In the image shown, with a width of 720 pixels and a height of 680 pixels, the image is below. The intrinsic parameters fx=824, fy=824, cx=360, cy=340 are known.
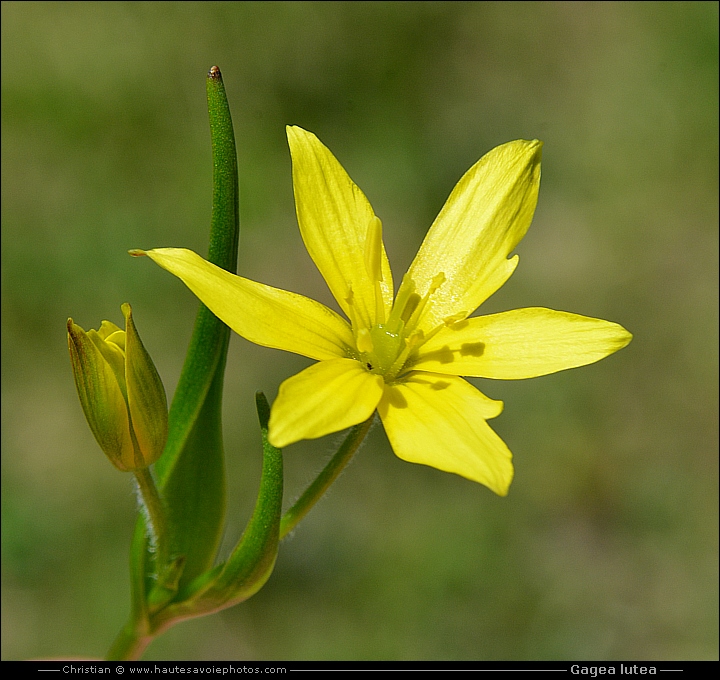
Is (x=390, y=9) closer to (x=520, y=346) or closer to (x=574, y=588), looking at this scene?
(x=574, y=588)

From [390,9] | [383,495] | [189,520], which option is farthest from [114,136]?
[189,520]

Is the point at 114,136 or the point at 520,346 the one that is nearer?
the point at 520,346

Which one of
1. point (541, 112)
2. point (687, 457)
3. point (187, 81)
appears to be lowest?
point (687, 457)

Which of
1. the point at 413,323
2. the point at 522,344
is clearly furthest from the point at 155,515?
the point at 522,344

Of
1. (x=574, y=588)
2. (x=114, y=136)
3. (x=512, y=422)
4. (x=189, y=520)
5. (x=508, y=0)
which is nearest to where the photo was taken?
(x=189, y=520)

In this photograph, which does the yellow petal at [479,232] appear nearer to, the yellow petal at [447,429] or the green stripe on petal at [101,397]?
the yellow petal at [447,429]

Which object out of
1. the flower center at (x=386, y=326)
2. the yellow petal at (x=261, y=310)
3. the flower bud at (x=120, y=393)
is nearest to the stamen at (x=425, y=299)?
the flower center at (x=386, y=326)
